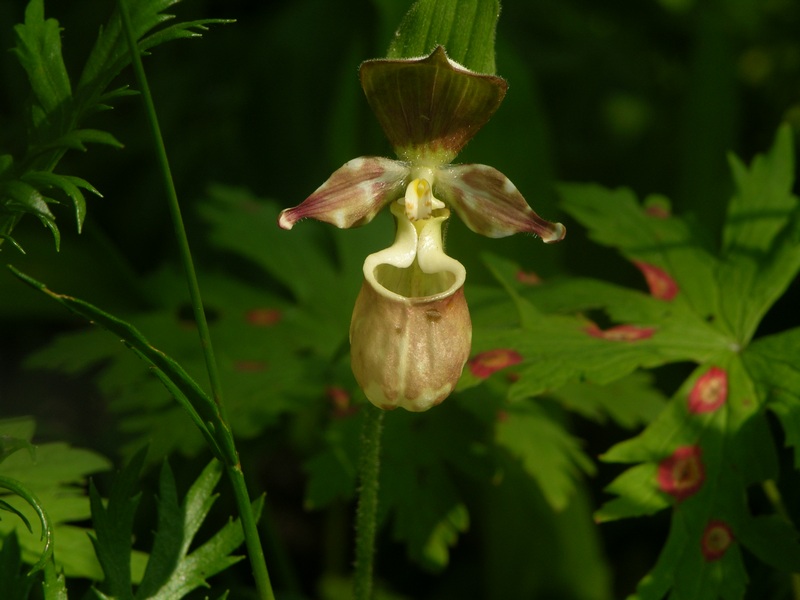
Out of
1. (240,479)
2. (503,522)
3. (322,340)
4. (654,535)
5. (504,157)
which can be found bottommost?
(654,535)

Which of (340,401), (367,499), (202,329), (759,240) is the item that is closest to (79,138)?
(202,329)

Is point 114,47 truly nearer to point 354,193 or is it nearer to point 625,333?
point 354,193

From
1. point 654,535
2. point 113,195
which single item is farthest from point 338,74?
point 654,535

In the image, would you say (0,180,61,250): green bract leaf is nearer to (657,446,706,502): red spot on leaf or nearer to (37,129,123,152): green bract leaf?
(37,129,123,152): green bract leaf

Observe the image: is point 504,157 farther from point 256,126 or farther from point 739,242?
point 256,126

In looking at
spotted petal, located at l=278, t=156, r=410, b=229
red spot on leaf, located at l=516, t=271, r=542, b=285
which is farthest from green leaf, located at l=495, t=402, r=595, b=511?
spotted petal, located at l=278, t=156, r=410, b=229

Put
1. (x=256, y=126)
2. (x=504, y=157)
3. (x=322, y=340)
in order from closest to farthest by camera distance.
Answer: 1. (x=322, y=340)
2. (x=504, y=157)
3. (x=256, y=126)

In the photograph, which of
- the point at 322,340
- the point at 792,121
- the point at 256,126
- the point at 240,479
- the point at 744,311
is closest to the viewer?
the point at 240,479
